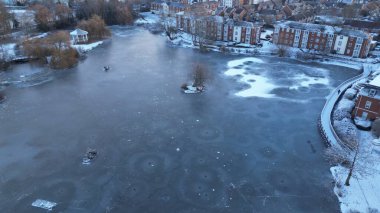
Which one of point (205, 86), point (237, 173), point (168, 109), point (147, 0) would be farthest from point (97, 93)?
point (147, 0)

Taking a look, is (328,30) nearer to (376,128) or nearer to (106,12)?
(376,128)

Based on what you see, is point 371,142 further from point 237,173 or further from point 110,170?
point 110,170

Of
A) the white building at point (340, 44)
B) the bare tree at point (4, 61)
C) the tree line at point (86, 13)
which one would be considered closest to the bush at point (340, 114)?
the white building at point (340, 44)

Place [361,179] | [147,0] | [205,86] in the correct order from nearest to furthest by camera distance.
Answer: [361,179] < [205,86] < [147,0]

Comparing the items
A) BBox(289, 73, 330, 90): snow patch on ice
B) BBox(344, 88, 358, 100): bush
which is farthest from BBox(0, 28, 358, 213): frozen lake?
BBox(344, 88, 358, 100): bush

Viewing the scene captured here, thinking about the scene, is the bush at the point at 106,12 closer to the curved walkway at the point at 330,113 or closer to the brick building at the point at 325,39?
the brick building at the point at 325,39

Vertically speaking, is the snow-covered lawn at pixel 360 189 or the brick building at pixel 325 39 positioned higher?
the brick building at pixel 325 39
